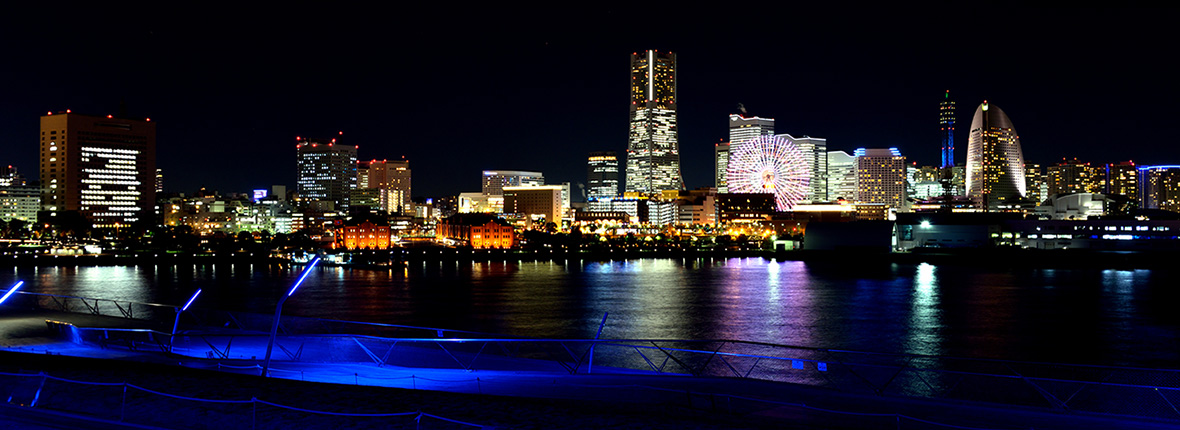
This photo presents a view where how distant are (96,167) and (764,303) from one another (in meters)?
139

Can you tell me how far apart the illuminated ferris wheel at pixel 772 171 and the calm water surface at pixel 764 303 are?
53.3 m

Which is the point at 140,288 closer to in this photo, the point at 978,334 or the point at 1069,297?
the point at 978,334

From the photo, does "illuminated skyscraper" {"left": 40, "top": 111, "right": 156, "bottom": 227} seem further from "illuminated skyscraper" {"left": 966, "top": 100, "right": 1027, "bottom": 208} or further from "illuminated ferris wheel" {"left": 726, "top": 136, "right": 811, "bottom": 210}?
"illuminated skyscraper" {"left": 966, "top": 100, "right": 1027, "bottom": 208}

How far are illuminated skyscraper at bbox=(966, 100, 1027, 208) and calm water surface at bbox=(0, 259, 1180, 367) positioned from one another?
121 m

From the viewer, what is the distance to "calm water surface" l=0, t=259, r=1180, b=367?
3322 cm

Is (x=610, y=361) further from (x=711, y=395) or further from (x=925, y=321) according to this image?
(x=925, y=321)

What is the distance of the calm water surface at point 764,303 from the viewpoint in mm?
33219

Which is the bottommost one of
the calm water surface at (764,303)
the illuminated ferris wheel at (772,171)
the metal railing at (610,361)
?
the calm water surface at (764,303)

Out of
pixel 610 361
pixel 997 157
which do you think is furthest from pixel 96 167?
pixel 997 157

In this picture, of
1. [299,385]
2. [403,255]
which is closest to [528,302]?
[299,385]

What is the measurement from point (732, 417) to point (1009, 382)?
38.0ft

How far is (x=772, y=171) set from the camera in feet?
442

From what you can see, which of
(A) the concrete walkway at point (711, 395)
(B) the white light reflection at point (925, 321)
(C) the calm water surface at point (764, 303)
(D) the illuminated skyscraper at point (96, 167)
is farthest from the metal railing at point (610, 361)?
(D) the illuminated skyscraper at point (96, 167)

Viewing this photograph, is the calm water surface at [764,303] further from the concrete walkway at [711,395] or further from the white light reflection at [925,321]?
the concrete walkway at [711,395]
